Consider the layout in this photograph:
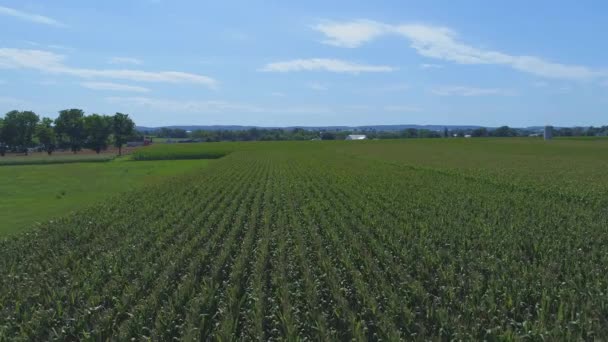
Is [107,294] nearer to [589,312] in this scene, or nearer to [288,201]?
[589,312]

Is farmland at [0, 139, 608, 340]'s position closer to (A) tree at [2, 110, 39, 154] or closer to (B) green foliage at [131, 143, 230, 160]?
(B) green foliage at [131, 143, 230, 160]

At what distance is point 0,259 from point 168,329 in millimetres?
7814

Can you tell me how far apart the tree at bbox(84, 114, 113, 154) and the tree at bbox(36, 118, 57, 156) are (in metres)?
7.23

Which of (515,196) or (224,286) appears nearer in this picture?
(224,286)

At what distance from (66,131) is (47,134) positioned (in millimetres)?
6036

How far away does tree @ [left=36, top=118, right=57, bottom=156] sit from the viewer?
377 ft

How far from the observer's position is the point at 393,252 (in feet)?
41.5

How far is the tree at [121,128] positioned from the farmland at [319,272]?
106m

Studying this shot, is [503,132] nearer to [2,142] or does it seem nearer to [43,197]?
[2,142]

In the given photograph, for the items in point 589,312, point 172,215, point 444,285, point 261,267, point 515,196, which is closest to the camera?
point 589,312

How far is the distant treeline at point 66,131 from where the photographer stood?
379ft

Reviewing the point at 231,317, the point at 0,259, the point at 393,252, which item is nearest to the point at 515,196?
the point at 393,252

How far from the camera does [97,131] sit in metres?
120

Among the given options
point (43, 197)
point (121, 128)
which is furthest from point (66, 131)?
point (43, 197)
